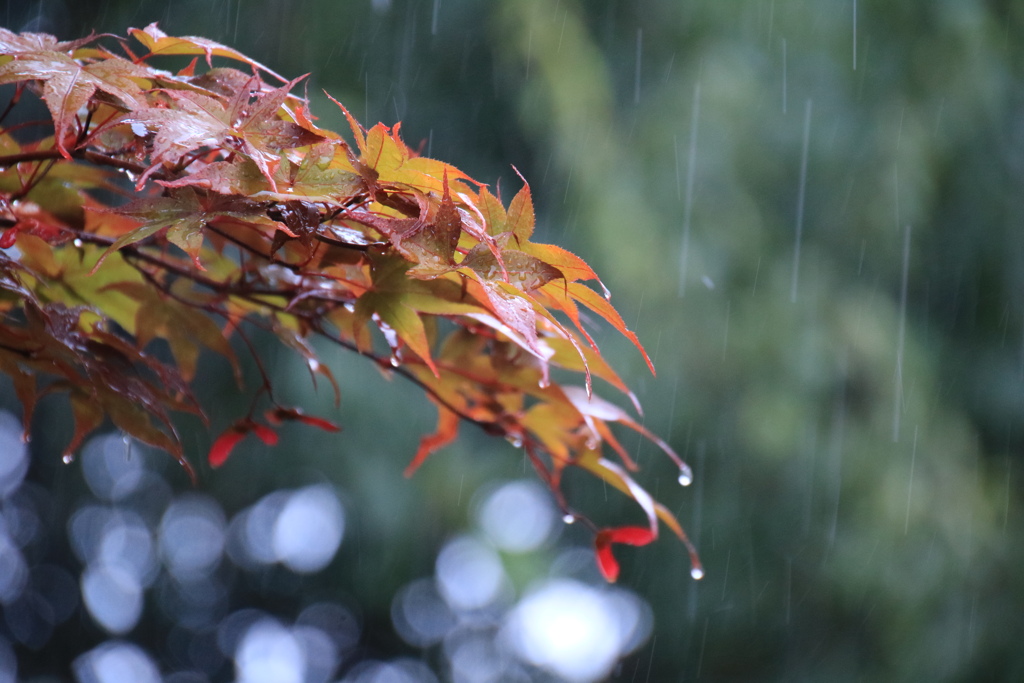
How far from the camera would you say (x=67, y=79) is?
0.42 metres

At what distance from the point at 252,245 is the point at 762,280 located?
6.52 feet

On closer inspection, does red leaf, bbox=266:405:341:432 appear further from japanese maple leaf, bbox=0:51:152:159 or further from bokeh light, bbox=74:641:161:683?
bokeh light, bbox=74:641:161:683

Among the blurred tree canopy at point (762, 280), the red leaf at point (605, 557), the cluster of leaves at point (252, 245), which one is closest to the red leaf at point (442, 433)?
the cluster of leaves at point (252, 245)

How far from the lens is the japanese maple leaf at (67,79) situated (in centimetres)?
40

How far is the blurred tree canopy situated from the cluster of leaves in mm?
1544

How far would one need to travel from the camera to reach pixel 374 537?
2.30 metres

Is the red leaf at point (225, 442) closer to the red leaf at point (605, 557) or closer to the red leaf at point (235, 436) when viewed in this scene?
the red leaf at point (235, 436)

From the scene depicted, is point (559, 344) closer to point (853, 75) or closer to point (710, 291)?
point (710, 291)

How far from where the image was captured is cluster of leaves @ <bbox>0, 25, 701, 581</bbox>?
40cm

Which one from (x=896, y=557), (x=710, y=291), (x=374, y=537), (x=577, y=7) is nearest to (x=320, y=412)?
(x=374, y=537)

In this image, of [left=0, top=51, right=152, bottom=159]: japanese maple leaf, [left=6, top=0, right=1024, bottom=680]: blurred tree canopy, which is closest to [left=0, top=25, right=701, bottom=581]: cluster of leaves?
[left=0, top=51, right=152, bottom=159]: japanese maple leaf

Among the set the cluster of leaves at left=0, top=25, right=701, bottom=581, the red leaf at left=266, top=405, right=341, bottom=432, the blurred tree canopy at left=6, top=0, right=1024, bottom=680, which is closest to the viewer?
the cluster of leaves at left=0, top=25, right=701, bottom=581

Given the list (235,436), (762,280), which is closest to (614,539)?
(235,436)

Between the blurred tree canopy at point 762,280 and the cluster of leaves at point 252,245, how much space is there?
1.54 m
